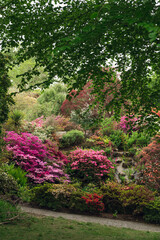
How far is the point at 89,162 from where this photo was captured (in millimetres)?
9281

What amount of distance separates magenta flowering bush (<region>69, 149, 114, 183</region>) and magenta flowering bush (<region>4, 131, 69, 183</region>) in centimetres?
64

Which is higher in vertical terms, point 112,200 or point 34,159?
point 34,159

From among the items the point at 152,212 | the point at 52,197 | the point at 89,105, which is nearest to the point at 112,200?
the point at 152,212

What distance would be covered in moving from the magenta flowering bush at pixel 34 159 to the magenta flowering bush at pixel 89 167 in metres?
0.64

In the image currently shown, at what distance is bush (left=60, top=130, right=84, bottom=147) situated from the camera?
12.6m

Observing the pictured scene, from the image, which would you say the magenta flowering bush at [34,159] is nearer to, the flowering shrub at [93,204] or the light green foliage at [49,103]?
the flowering shrub at [93,204]

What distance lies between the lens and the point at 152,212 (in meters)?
6.52

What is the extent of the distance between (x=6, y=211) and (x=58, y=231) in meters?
1.29

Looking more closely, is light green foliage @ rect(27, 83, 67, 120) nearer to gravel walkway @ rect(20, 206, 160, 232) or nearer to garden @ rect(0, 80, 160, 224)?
garden @ rect(0, 80, 160, 224)

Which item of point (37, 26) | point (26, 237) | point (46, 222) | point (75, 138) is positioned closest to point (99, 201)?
point (46, 222)

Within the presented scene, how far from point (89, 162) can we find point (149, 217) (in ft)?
11.1

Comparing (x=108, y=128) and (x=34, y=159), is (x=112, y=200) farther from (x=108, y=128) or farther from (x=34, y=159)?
(x=108, y=128)

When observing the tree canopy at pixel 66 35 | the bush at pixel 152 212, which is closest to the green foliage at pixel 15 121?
the tree canopy at pixel 66 35

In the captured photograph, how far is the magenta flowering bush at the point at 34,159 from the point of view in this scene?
8.41 metres
